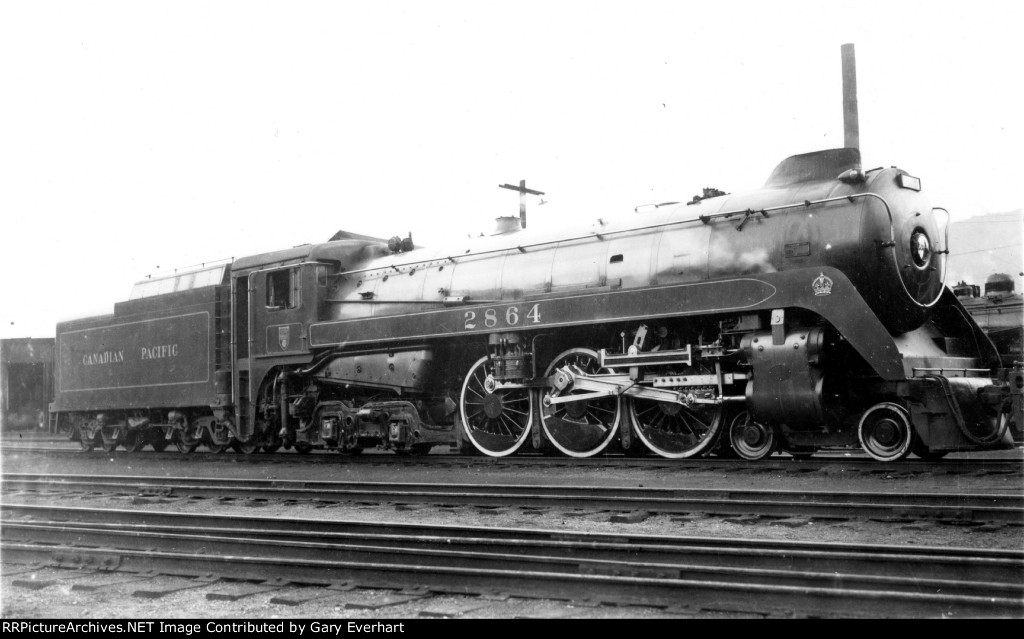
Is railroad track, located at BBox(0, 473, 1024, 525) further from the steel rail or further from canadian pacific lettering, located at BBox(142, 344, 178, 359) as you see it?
canadian pacific lettering, located at BBox(142, 344, 178, 359)

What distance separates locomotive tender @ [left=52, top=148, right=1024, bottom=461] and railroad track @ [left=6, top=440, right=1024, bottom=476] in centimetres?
22

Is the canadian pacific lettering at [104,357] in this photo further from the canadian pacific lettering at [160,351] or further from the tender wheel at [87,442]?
the tender wheel at [87,442]

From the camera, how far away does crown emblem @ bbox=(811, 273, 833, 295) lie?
8.68 metres

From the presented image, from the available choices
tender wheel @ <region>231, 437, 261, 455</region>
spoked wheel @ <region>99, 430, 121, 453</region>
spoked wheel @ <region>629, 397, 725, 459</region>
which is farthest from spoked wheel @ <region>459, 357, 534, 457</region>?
spoked wheel @ <region>99, 430, 121, 453</region>

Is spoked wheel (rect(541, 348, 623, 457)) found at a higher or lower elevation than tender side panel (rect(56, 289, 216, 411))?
lower

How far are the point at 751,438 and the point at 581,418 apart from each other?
84.6 inches

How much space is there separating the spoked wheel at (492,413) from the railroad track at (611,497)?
2627 millimetres

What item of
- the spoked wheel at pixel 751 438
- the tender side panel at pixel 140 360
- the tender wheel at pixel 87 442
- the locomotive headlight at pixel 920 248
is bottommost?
the tender wheel at pixel 87 442

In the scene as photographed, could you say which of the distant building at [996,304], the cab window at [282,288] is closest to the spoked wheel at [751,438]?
the distant building at [996,304]

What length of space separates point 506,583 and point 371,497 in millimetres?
3959

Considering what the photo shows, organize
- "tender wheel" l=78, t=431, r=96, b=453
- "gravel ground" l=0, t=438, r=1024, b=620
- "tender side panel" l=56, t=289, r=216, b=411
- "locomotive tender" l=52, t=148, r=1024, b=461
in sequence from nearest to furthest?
"gravel ground" l=0, t=438, r=1024, b=620 → "locomotive tender" l=52, t=148, r=1024, b=461 → "tender side panel" l=56, t=289, r=216, b=411 → "tender wheel" l=78, t=431, r=96, b=453

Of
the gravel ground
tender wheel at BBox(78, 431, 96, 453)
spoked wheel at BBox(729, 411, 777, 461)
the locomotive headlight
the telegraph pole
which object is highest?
the telegraph pole

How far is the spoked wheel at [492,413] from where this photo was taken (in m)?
11.5
